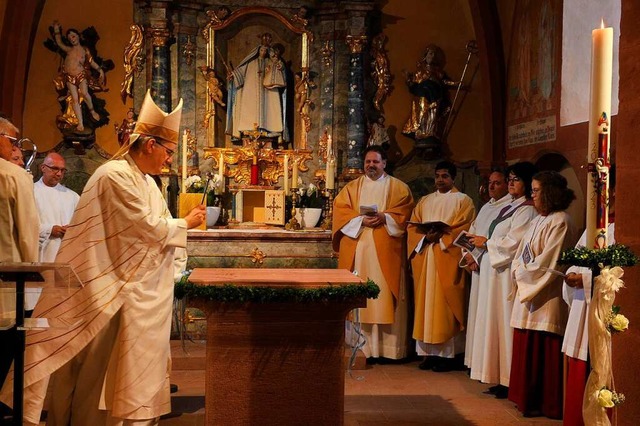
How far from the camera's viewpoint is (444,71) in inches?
338

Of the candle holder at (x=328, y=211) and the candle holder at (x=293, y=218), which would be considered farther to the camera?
the candle holder at (x=328, y=211)

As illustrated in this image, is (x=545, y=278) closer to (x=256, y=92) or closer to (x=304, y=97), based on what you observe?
(x=304, y=97)

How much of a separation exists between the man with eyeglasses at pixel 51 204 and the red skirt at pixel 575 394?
454 cm

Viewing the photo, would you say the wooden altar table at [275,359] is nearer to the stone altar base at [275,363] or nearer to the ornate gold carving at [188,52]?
the stone altar base at [275,363]

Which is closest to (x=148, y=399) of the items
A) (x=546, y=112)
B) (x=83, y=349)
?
(x=83, y=349)

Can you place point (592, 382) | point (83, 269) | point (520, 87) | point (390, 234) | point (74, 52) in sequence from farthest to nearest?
point (74, 52)
point (520, 87)
point (390, 234)
point (83, 269)
point (592, 382)

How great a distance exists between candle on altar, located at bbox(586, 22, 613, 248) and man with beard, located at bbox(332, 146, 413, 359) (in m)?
4.38

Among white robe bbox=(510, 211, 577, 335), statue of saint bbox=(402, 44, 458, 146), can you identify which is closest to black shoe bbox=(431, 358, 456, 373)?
white robe bbox=(510, 211, 577, 335)

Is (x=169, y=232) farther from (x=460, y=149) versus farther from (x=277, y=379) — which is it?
(x=460, y=149)

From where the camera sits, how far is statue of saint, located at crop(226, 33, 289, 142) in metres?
8.48

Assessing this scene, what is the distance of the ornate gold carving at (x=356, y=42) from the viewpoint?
27.3ft

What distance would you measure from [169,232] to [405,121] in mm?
5323

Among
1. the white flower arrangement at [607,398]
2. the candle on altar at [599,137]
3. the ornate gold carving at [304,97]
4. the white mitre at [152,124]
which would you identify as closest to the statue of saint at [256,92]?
the ornate gold carving at [304,97]

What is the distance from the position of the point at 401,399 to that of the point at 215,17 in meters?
5.12
